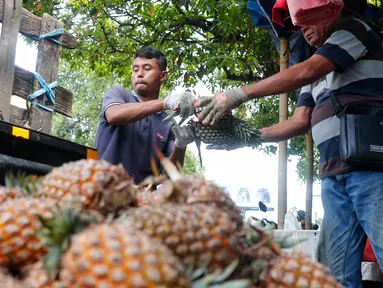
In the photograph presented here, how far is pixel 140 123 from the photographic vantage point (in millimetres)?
4020

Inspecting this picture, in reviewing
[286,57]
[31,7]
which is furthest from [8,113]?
[31,7]

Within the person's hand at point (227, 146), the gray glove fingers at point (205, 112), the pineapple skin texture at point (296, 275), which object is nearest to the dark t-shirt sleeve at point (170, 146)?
the person's hand at point (227, 146)

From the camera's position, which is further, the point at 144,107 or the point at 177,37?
the point at 177,37

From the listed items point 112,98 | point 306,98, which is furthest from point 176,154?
point 306,98

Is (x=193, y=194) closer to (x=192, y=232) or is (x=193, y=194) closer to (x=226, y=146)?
(x=192, y=232)

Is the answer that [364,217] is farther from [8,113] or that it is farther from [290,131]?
[8,113]

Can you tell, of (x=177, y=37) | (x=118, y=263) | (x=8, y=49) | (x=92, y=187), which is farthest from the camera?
(x=177, y=37)

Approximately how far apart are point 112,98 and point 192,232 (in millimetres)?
3007

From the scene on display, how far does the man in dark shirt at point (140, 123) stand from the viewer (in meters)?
3.54

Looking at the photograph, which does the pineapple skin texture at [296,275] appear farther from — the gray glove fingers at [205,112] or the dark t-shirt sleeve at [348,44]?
the dark t-shirt sleeve at [348,44]

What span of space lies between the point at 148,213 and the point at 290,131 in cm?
286

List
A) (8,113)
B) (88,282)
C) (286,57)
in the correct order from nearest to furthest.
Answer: (88,282) < (8,113) < (286,57)

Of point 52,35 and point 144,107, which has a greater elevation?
point 52,35

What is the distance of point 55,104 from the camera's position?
15.4 ft
